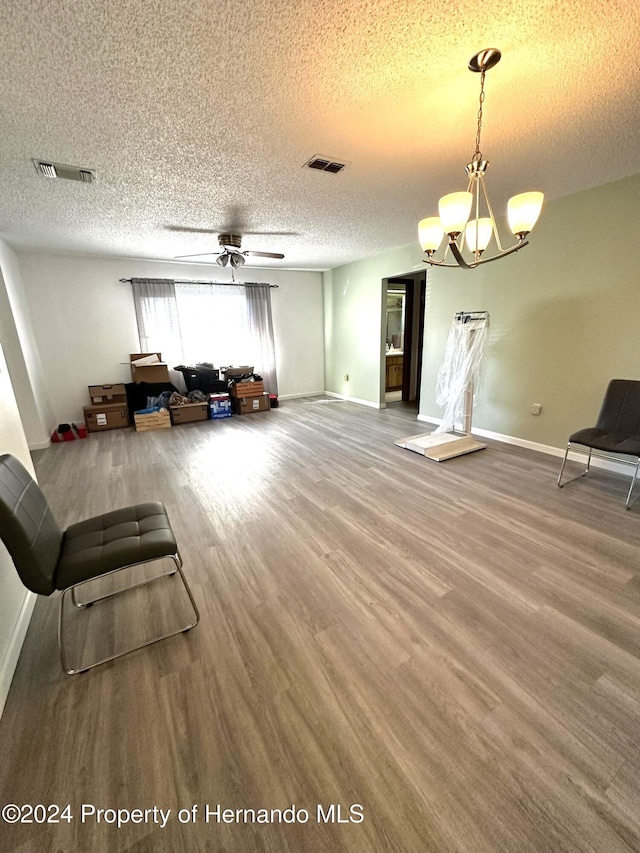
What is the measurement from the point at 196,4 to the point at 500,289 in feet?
11.7

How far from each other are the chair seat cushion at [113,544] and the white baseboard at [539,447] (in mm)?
3734

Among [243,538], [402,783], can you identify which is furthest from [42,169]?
[402,783]

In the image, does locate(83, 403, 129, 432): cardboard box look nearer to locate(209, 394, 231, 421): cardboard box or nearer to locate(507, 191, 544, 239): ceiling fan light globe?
locate(209, 394, 231, 421): cardboard box

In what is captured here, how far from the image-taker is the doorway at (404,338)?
20.1ft

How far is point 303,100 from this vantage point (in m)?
1.68

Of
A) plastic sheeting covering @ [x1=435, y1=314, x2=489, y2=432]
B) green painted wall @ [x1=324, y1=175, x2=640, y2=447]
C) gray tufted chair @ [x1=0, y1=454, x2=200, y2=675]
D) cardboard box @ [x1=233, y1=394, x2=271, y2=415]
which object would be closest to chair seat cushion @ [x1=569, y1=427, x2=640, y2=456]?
green painted wall @ [x1=324, y1=175, x2=640, y2=447]

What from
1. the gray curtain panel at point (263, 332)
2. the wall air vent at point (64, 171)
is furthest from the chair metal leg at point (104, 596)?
the gray curtain panel at point (263, 332)

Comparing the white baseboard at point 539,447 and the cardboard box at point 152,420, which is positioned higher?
the cardboard box at point 152,420

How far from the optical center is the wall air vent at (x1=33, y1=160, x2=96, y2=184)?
2.22 meters

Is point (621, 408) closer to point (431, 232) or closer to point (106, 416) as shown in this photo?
point (431, 232)

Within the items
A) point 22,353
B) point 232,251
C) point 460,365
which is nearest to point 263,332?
point 232,251

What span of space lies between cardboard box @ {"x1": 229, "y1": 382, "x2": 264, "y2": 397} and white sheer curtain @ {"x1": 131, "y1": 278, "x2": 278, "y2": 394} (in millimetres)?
542

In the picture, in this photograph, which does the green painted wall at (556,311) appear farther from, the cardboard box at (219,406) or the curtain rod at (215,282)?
the cardboard box at (219,406)

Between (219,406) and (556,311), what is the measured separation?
15.3 ft
